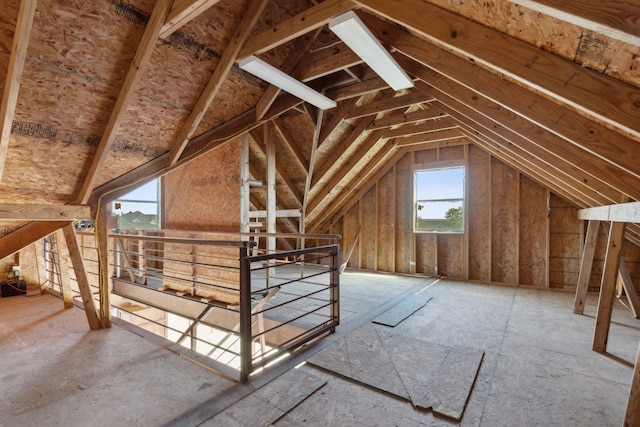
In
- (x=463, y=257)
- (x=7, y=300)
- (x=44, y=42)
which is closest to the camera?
(x=44, y=42)

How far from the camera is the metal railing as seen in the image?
2309 millimetres

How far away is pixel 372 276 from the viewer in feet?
20.7

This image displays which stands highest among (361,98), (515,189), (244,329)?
(361,98)

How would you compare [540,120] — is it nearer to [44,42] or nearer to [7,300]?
[44,42]

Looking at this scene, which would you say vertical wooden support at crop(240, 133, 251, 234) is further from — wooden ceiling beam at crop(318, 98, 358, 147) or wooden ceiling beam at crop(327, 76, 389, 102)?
wooden ceiling beam at crop(327, 76, 389, 102)

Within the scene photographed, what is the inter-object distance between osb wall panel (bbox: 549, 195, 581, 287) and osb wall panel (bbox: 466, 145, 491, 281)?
3.23ft

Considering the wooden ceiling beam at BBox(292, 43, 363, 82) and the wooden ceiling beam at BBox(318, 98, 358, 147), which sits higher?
the wooden ceiling beam at BBox(292, 43, 363, 82)

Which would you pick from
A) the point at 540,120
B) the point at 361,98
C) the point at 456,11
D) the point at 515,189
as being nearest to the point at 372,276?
the point at 515,189

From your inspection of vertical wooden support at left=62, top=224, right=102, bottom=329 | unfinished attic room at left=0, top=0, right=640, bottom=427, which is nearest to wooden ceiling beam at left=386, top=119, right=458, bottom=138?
unfinished attic room at left=0, top=0, right=640, bottom=427

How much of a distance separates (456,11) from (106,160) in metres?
3.08

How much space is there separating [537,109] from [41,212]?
154 inches

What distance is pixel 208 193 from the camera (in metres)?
5.00

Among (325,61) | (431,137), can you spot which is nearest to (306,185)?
(325,61)

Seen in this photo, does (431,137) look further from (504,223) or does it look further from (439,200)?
(504,223)
